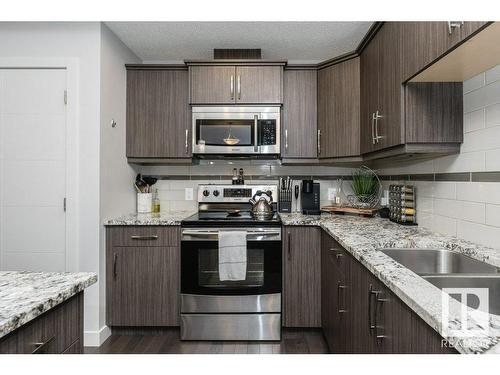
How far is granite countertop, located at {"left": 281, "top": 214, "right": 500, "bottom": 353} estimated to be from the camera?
28.3 inches

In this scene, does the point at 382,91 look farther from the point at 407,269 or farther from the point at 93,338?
the point at 93,338

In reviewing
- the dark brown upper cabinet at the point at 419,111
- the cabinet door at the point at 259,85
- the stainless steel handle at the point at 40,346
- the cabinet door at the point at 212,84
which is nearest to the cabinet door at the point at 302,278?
the dark brown upper cabinet at the point at 419,111

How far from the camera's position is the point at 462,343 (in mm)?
681

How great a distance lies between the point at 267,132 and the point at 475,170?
1.59 m

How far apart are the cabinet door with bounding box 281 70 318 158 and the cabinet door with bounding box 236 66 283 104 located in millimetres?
96

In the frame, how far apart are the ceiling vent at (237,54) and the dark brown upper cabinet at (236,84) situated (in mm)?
122

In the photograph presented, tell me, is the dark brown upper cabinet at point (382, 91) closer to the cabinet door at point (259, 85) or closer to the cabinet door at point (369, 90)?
the cabinet door at point (369, 90)

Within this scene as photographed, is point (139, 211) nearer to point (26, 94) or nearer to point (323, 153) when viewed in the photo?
point (26, 94)

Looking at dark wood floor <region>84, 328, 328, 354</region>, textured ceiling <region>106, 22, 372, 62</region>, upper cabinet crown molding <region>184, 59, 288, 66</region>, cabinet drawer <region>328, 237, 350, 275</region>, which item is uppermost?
textured ceiling <region>106, 22, 372, 62</region>

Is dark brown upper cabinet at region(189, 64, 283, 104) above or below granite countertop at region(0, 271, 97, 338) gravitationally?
above

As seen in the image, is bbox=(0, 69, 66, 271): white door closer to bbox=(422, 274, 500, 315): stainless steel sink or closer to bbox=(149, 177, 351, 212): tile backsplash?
bbox=(149, 177, 351, 212): tile backsplash

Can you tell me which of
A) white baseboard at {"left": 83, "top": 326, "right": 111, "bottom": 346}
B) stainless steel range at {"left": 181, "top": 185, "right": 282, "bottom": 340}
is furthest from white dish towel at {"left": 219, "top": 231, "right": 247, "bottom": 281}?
white baseboard at {"left": 83, "top": 326, "right": 111, "bottom": 346}

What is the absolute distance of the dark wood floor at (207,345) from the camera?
236cm
